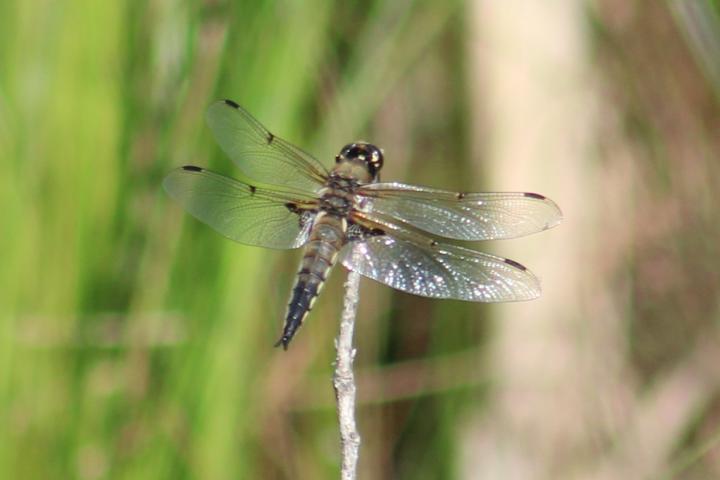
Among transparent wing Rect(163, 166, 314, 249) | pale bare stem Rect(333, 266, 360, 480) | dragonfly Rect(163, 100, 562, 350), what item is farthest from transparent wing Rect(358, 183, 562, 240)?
pale bare stem Rect(333, 266, 360, 480)

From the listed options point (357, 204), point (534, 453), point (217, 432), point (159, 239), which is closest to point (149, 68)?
point (159, 239)

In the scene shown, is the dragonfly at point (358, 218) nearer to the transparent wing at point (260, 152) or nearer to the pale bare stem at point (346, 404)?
the transparent wing at point (260, 152)

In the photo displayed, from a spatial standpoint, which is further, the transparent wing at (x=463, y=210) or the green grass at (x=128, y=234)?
the green grass at (x=128, y=234)

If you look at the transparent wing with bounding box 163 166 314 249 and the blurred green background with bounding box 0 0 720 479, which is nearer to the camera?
the transparent wing with bounding box 163 166 314 249

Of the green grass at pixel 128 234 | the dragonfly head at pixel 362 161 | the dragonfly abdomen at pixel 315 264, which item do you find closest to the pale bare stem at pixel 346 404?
the dragonfly abdomen at pixel 315 264

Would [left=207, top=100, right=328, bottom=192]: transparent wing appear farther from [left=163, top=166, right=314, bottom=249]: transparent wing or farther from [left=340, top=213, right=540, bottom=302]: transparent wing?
[left=340, top=213, right=540, bottom=302]: transparent wing

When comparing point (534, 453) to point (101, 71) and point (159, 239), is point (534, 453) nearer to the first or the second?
point (159, 239)
